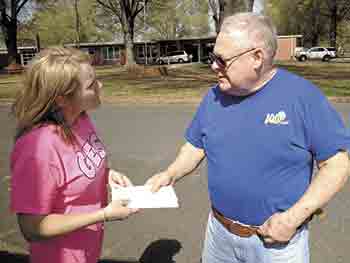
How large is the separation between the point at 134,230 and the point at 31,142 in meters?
2.33

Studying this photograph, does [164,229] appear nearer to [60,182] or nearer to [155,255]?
[155,255]

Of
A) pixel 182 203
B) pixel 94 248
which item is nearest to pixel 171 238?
pixel 182 203

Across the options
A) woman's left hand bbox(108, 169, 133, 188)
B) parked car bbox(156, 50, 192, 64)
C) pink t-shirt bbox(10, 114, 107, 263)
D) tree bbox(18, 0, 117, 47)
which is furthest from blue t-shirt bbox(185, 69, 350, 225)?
tree bbox(18, 0, 117, 47)

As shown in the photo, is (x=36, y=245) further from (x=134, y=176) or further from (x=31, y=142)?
(x=134, y=176)

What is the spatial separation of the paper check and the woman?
11 cm

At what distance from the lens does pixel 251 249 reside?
6.55 ft

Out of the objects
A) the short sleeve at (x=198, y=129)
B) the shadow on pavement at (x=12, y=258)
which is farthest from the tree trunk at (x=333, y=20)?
the short sleeve at (x=198, y=129)

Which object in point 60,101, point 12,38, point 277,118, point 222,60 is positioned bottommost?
point 277,118

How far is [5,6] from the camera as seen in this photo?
3478 centimetres

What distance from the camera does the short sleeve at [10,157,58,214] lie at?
5.30 feet

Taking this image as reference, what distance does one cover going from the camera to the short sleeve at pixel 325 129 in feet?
5.67

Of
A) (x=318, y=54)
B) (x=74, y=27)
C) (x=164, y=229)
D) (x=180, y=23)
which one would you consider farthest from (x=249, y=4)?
(x=74, y=27)

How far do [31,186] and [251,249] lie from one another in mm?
1106

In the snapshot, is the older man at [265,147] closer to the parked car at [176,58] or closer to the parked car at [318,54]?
the parked car at [318,54]
